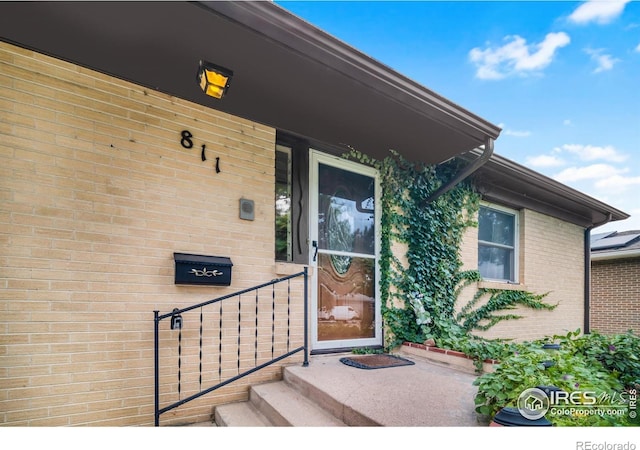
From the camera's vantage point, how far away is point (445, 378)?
2682mm

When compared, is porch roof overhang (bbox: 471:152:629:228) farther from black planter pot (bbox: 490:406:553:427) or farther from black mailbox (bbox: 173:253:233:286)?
black mailbox (bbox: 173:253:233:286)

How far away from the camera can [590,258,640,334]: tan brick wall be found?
323 inches

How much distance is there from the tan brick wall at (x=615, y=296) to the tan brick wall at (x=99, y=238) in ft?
31.3

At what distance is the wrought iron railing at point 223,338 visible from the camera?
238cm

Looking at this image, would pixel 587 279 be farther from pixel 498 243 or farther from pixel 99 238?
pixel 99 238

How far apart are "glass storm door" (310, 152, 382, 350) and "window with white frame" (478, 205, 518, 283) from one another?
6.98ft

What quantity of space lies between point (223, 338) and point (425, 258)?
2.44m

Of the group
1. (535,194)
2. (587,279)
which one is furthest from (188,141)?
(587,279)

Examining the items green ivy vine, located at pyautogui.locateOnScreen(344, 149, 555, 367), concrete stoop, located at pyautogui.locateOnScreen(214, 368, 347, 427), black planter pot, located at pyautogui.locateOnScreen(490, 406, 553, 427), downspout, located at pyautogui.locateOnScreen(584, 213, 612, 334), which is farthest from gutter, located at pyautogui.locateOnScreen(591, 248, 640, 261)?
concrete stoop, located at pyautogui.locateOnScreen(214, 368, 347, 427)

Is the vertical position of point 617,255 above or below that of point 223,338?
above

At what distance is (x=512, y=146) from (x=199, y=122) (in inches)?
158

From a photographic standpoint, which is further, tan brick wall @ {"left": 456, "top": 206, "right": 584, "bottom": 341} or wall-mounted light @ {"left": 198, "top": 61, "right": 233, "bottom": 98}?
tan brick wall @ {"left": 456, "top": 206, "right": 584, "bottom": 341}

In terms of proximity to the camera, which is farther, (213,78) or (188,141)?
(188,141)

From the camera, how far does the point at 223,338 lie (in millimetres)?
2686
